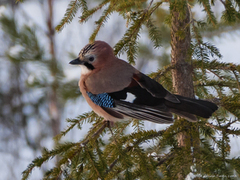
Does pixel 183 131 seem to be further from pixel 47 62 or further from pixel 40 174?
pixel 40 174

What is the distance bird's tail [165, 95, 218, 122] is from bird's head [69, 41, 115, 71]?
0.58 meters

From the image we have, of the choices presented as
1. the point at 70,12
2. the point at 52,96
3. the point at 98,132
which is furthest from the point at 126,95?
the point at 52,96

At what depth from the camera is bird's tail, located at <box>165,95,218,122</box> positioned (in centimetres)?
161

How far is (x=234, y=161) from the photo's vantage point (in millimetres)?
1397

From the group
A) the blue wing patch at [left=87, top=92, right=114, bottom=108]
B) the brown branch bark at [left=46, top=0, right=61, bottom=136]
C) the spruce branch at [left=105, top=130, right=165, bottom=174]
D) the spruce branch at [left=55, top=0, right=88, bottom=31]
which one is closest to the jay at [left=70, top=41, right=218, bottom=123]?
the blue wing patch at [left=87, top=92, right=114, bottom=108]

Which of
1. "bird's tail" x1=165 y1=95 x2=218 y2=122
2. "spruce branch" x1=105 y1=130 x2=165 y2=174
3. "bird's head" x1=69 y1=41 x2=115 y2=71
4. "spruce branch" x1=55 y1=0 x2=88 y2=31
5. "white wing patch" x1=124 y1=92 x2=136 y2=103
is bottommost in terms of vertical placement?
"spruce branch" x1=105 y1=130 x2=165 y2=174

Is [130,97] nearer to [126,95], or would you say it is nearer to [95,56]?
[126,95]

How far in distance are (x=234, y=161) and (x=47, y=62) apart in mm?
2634


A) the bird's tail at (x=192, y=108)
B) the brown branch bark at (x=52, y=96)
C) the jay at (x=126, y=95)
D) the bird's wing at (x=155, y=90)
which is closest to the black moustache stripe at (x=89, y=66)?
the jay at (x=126, y=95)

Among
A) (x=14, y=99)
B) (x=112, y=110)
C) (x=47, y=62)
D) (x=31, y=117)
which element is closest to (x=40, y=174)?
(x=31, y=117)

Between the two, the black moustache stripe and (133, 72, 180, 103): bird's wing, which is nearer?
(133, 72, 180, 103): bird's wing

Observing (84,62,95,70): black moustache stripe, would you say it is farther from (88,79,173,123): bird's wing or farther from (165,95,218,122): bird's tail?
(165,95,218,122): bird's tail

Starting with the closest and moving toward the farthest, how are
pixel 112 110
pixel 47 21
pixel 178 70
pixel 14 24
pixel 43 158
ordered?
pixel 43 158
pixel 112 110
pixel 178 70
pixel 14 24
pixel 47 21

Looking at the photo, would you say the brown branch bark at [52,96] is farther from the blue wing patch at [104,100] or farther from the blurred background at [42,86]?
the blue wing patch at [104,100]
